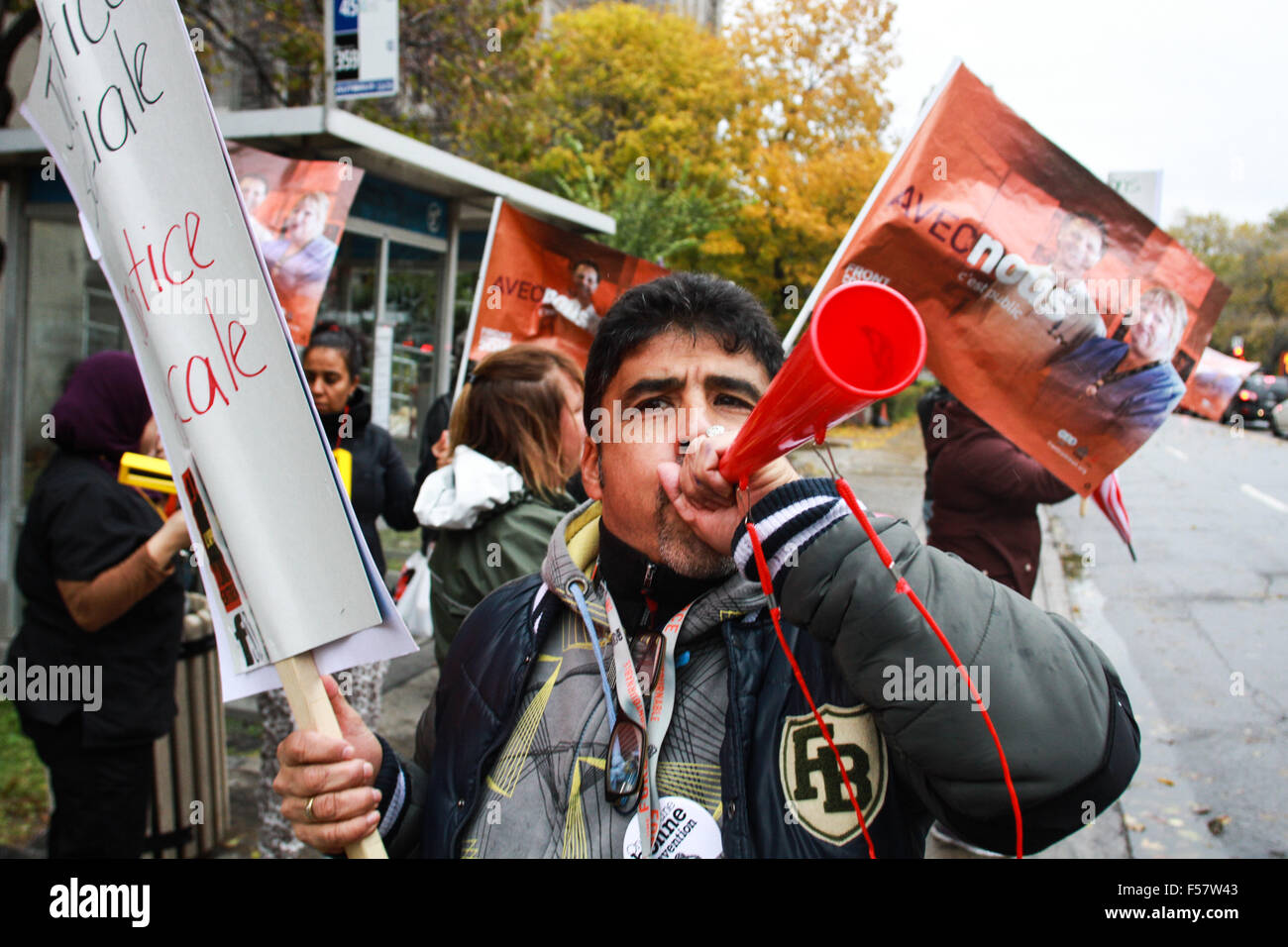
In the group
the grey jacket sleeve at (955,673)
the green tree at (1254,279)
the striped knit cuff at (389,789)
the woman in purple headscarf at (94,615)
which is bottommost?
the green tree at (1254,279)

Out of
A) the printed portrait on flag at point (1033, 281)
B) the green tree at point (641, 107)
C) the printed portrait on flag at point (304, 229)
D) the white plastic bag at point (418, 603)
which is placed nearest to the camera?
the printed portrait on flag at point (1033, 281)

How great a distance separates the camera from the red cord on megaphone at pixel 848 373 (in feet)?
3.11

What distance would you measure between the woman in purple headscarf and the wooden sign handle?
178cm

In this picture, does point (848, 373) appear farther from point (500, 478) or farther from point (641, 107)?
point (641, 107)

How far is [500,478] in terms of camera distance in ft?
9.27

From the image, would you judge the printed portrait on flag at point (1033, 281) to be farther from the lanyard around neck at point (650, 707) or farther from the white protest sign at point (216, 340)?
the white protest sign at point (216, 340)

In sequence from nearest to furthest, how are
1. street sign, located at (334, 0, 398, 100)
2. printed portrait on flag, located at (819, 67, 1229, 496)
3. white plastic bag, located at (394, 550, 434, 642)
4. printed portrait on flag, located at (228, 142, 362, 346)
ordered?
printed portrait on flag, located at (819, 67, 1229, 496)
white plastic bag, located at (394, 550, 434, 642)
printed portrait on flag, located at (228, 142, 362, 346)
street sign, located at (334, 0, 398, 100)

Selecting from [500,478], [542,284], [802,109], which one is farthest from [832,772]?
[802,109]

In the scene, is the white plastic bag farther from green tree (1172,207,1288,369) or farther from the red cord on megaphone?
green tree (1172,207,1288,369)

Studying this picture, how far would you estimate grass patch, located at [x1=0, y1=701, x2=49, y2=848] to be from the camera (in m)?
3.95

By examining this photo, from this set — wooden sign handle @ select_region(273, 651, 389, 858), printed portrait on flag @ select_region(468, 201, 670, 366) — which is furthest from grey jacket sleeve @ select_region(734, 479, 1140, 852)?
printed portrait on flag @ select_region(468, 201, 670, 366)

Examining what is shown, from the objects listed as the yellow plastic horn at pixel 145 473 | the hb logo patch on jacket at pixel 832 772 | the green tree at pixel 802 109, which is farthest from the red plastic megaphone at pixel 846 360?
the green tree at pixel 802 109

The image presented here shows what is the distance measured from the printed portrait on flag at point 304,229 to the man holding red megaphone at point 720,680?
3.33 metres

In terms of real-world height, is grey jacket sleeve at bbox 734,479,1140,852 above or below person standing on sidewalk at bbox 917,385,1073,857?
above
